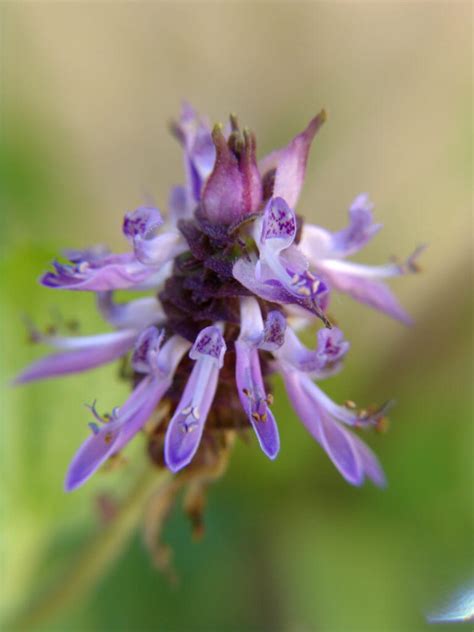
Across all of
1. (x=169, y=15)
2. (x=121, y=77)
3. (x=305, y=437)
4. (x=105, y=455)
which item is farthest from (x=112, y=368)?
(x=169, y=15)

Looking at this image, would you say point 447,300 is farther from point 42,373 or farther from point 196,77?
point 42,373

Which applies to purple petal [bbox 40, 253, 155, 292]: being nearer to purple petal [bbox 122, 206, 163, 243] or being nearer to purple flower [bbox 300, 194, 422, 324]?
purple petal [bbox 122, 206, 163, 243]

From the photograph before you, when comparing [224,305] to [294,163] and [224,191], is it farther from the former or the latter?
[294,163]

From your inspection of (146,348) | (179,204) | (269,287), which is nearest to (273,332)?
(269,287)

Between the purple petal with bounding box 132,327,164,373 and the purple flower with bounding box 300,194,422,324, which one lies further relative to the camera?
the purple flower with bounding box 300,194,422,324

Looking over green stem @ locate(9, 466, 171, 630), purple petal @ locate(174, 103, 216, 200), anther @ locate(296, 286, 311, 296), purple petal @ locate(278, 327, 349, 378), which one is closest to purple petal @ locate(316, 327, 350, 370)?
purple petal @ locate(278, 327, 349, 378)

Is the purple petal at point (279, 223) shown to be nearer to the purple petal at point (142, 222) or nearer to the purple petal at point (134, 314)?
the purple petal at point (142, 222)

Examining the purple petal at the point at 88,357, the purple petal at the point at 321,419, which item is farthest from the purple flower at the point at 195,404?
the purple petal at the point at 88,357
